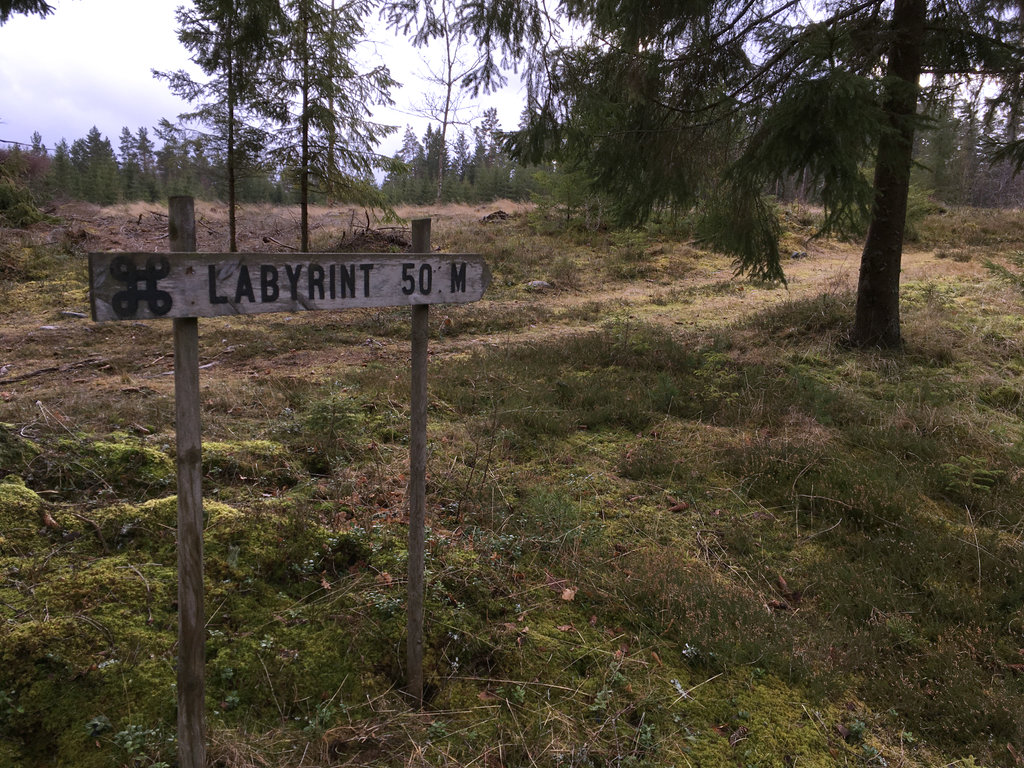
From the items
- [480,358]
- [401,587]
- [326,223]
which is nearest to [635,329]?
[480,358]

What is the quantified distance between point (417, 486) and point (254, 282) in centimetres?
121

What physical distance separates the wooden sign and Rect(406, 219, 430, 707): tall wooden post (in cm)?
18

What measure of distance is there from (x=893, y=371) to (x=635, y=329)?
3984 mm

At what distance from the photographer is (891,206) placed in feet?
27.5

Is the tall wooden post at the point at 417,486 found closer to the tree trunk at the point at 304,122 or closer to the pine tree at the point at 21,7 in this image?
the pine tree at the point at 21,7

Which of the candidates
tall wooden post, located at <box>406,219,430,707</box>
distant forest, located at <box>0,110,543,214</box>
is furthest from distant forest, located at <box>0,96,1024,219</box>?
tall wooden post, located at <box>406,219,430,707</box>

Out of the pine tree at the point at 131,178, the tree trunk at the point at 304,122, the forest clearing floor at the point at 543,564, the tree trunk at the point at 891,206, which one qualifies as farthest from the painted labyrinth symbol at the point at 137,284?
the pine tree at the point at 131,178

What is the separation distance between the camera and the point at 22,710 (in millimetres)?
2375

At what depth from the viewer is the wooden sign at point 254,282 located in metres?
1.71

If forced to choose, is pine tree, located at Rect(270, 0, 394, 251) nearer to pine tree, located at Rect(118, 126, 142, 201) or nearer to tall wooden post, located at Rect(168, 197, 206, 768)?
tall wooden post, located at Rect(168, 197, 206, 768)

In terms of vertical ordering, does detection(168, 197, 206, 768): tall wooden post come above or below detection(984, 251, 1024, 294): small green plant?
below

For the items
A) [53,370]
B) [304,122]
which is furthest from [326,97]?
[53,370]

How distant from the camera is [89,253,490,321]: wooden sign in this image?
171 centimetres

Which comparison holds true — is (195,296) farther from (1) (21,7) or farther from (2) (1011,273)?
(2) (1011,273)
